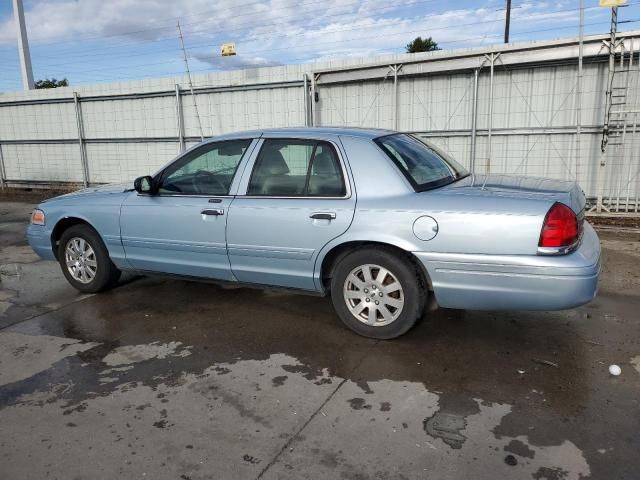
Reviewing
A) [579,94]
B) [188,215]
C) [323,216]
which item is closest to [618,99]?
[579,94]

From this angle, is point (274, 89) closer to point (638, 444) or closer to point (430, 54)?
point (430, 54)

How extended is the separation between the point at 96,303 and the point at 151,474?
A: 9.98ft

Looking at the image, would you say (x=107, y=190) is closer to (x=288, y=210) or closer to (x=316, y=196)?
(x=288, y=210)

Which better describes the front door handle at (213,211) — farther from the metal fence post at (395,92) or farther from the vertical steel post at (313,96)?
the vertical steel post at (313,96)

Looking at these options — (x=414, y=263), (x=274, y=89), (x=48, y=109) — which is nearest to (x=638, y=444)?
(x=414, y=263)

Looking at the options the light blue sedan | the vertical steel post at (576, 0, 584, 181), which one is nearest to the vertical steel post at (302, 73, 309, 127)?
the vertical steel post at (576, 0, 584, 181)

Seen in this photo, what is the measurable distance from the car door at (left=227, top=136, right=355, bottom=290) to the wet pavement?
0.55 metres

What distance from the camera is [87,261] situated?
5.41 metres

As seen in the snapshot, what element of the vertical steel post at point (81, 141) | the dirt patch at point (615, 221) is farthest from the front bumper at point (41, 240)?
the vertical steel post at point (81, 141)

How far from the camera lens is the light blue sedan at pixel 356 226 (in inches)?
139

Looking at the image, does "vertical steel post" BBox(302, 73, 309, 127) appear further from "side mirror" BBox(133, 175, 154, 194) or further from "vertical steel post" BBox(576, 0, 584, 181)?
"side mirror" BBox(133, 175, 154, 194)

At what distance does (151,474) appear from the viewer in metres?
2.59

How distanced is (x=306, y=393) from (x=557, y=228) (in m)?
1.94

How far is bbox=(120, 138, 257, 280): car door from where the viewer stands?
4562 mm
